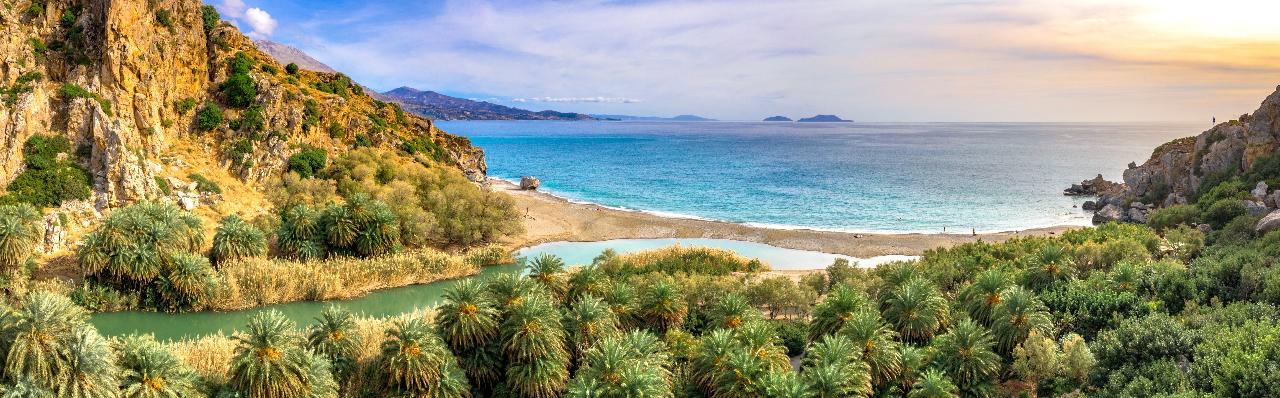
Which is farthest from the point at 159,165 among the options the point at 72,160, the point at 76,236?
the point at 76,236

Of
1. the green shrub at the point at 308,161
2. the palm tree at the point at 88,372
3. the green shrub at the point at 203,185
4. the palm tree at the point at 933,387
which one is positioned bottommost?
the palm tree at the point at 933,387

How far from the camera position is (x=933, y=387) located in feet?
74.5

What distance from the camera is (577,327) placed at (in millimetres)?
26578

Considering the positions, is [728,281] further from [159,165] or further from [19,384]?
[159,165]

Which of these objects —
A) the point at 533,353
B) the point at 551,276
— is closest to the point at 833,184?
the point at 551,276

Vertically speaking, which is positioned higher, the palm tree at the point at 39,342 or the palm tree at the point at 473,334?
the palm tree at the point at 39,342

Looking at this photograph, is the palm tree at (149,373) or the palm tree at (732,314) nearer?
the palm tree at (149,373)

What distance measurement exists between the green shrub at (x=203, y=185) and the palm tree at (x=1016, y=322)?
52451 mm

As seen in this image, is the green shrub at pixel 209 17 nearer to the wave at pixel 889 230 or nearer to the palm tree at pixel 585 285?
the wave at pixel 889 230

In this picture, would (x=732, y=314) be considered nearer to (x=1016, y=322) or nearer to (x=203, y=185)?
(x=1016, y=322)

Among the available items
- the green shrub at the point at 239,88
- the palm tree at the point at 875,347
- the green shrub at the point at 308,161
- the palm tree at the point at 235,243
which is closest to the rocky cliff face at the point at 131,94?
the green shrub at the point at 239,88

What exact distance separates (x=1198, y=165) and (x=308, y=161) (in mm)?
85199

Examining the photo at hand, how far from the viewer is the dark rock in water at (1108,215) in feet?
227

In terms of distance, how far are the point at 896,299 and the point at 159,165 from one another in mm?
50882
